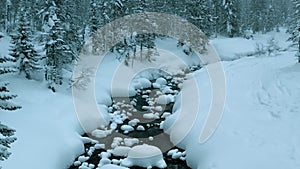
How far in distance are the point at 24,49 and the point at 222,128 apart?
54.7ft

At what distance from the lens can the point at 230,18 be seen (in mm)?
55875

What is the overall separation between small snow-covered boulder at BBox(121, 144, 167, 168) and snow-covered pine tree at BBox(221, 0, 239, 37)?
43402mm

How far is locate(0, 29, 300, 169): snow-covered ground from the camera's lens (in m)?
13.9

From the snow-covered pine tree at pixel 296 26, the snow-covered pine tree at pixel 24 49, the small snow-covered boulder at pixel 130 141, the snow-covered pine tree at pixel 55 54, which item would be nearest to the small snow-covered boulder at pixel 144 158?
the small snow-covered boulder at pixel 130 141

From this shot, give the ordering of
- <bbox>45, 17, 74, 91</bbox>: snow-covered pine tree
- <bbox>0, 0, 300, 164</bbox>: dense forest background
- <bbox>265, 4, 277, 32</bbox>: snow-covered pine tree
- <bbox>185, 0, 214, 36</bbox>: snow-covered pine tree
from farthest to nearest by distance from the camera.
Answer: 1. <bbox>265, 4, 277, 32</bbox>: snow-covered pine tree
2. <bbox>185, 0, 214, 36</bbox>: snow-covered pine tree
3. <bbox>45, 17, 74, 91</bbox>: snow-covered pine tree
4. <bbox>0, 0, 300, 164</bbox>: dense forest background

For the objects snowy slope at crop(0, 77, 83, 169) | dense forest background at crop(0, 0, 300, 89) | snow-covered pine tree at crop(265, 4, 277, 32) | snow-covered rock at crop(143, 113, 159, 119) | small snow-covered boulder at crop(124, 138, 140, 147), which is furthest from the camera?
snow-covered pine tree at crop(265, 4, 277, 32)

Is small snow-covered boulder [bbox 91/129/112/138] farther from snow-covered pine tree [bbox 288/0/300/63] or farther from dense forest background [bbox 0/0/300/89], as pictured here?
snow-covered pine tree [bbox 288/0/300/63]

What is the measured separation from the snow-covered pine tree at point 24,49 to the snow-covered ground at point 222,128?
1.26m

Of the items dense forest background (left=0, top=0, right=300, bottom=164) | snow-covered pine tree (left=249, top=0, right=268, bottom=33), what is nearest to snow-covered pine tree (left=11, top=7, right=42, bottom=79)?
dense forest background (left=0, top=0, right=300, bottom=164)

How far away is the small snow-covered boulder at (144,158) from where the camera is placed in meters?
15.9

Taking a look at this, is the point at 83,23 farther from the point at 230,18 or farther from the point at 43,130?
the point at 43,130

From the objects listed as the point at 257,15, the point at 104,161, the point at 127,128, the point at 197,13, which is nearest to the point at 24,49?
the point at 127,128

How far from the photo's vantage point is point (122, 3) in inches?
1561

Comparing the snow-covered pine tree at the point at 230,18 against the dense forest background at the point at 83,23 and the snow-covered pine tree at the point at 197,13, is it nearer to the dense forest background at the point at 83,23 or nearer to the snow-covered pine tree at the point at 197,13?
the dense forest background at the point at 83,23
